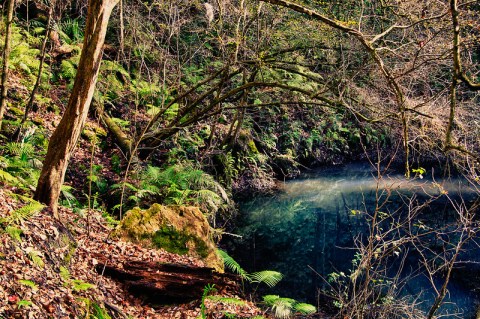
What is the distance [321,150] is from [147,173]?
9.81m

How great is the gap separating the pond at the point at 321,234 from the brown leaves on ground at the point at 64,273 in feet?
8.96

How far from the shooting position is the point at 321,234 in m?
10.3

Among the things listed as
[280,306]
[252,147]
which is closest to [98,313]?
[280,306]

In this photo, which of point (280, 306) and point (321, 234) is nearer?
point (280, 306)

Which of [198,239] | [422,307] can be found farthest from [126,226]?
[422,307]

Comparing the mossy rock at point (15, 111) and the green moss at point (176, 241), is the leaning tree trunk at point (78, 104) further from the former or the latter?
the mossy rock at point (15, 111)

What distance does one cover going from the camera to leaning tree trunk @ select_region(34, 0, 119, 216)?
15.0 ft

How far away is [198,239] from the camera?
6.77m

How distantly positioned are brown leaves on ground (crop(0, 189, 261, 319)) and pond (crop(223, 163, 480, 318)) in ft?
8.96

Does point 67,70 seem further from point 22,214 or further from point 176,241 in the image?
point 22,214

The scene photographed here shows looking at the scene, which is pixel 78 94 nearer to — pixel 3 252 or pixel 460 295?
pixel 3 252

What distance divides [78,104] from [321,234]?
287 inches

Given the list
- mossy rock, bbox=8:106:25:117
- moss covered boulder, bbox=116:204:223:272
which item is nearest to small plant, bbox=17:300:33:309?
moss covered boulder, bbox=116:204:223:272

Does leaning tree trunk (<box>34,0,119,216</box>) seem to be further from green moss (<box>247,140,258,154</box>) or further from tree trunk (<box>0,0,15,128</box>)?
green moss (<box>247,140,258,154</box>)
